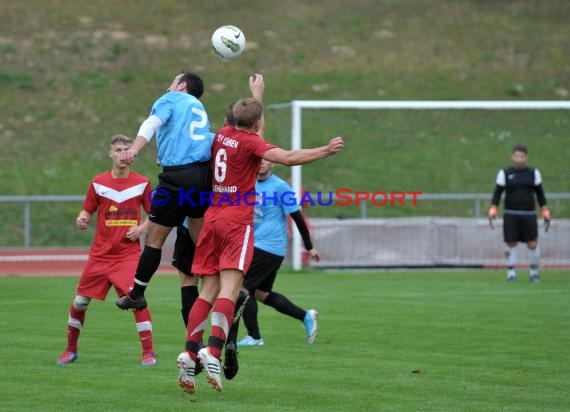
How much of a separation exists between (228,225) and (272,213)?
2.93m

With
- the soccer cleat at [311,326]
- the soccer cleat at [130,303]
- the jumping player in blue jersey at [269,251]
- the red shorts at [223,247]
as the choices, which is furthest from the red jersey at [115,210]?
the soccer cleat at [311,326]

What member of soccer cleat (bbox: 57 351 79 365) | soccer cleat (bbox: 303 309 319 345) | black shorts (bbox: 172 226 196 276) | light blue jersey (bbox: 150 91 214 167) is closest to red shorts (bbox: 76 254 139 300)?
soccer cleat (bbox: 57 351 79 365)

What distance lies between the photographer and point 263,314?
43.0 ft

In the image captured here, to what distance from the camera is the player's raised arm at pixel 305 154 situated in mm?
7234

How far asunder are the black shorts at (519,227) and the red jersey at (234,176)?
34.3ft

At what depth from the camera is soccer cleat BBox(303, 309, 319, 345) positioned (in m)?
10.3

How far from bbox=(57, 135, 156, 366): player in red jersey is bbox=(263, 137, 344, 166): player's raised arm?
2080 mm

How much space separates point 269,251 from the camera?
34.2 feet

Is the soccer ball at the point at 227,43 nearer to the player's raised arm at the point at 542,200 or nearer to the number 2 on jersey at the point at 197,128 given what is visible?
the number 2 on jersey at the point at 197,128

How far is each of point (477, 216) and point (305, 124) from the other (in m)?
8.48

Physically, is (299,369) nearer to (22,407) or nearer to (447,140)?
(22,407)

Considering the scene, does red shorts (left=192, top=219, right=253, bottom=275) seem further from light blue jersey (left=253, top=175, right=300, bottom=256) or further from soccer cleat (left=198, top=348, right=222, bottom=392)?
light blue jersey (left=253, top=175, right=300, bottom=256)

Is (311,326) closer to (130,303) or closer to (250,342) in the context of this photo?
(250,342)

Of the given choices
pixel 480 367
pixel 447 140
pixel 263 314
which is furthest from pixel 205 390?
pixel 447 140
